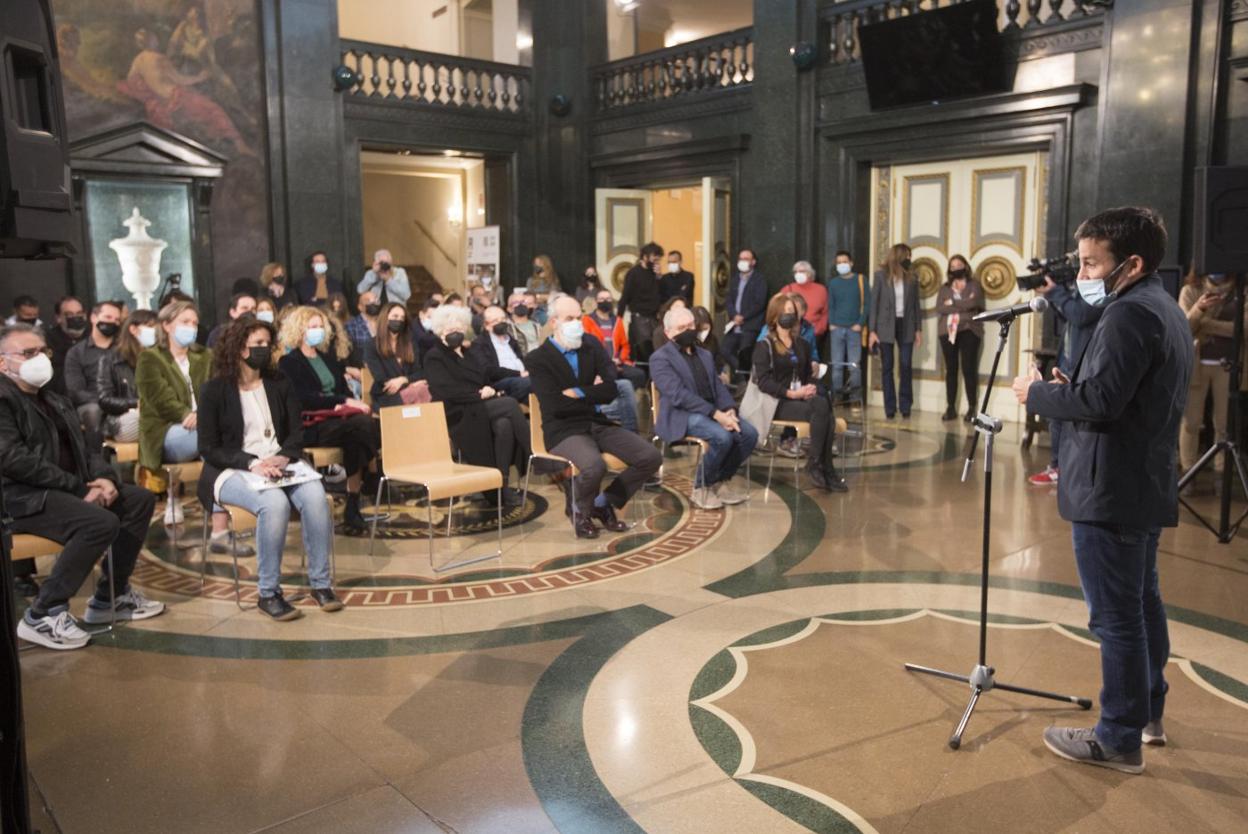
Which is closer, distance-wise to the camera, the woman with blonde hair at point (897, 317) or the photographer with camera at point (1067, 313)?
the photographer with camera at point (1067, 313)

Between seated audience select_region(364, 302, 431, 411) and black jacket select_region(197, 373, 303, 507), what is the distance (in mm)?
1782

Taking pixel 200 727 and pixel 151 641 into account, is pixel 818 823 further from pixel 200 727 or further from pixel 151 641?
pixel 151 641

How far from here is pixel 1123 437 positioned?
304cm

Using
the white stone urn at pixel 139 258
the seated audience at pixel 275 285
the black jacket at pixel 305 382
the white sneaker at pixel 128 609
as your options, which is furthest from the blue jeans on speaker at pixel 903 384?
the white stone urn at pixel 139 258

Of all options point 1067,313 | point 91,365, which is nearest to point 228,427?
point 91,365

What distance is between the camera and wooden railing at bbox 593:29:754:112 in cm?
1252

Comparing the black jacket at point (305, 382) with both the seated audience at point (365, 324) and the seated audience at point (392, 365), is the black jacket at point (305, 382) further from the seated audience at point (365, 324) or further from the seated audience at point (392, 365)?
the seated audience at point (365, 324)

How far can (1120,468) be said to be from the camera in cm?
304

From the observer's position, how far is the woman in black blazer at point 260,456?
477cm

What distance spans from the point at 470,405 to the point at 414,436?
92 centimetres

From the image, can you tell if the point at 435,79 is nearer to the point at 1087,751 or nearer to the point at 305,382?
the point at 305,382

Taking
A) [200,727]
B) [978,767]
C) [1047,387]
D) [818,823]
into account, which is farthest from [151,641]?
[1047,387]

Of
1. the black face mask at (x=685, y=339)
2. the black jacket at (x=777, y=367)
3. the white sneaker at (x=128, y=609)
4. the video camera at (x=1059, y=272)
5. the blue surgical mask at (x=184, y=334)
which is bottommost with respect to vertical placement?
the white sneaker at (x=128, y=609)

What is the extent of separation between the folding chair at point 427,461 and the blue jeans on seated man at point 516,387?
4.57 feet
